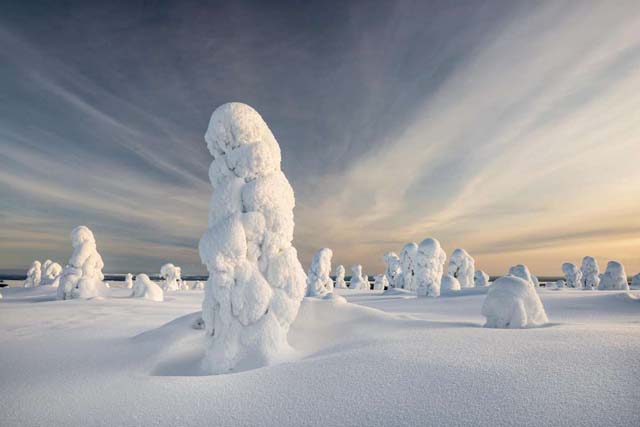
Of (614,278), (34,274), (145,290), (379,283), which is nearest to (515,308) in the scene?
(145,290)

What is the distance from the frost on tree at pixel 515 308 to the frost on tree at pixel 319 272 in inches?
822

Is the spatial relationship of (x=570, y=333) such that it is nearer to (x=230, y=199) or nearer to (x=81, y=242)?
(x=230, y=199)

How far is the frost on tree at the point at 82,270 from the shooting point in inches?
769

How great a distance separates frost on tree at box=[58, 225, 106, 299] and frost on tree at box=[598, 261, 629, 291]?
39037mm

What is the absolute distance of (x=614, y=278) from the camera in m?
26.5

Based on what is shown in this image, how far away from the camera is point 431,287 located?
23.7 m

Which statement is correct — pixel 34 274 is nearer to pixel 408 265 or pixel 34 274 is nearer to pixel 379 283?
pixel 408 265

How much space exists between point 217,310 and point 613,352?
6449 millimetres

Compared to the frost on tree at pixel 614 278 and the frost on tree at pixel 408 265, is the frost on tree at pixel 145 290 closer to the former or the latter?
the frost on tree at pixel 408 265

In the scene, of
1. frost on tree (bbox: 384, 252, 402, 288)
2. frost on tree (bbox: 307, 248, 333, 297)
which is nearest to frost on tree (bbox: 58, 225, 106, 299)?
frost on tree (bbox: 307, 248, 333, 297)

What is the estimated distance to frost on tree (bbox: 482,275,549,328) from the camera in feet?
25.9

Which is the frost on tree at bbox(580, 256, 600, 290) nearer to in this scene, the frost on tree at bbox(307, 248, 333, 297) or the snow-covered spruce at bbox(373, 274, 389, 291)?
the snow-covered spruce at bbox(373, 274, 389, 291)

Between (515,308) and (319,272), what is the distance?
2172cm

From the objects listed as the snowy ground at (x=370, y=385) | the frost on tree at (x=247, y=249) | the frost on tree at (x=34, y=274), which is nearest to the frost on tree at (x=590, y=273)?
the snowy ground at (x=370, y=385)
